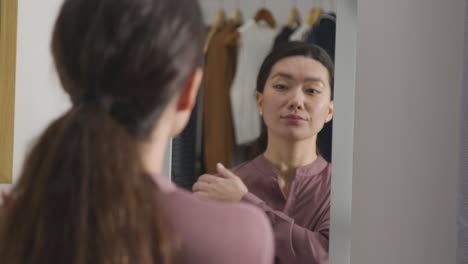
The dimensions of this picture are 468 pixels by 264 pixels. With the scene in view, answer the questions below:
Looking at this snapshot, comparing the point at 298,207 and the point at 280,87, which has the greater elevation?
the point at 280,87

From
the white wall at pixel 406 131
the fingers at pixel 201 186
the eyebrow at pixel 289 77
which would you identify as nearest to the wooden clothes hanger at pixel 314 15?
the eyebrow at pixel 289 77

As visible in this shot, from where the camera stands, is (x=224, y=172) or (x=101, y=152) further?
(x=224, y=172)

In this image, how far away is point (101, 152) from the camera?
0.69 meters

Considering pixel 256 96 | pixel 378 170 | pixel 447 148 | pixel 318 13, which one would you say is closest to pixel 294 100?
pixel 256 96

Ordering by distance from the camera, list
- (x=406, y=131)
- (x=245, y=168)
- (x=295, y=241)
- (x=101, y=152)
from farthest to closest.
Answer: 1. (x=406, y=131)
2. (x=245, y=168)
3. (x=295, y=241)
4. (x=101, y=152)

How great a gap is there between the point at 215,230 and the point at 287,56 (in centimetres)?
99

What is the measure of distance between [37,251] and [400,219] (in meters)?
1.31

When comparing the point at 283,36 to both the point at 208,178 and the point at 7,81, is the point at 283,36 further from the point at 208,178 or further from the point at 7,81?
the point at 7,81

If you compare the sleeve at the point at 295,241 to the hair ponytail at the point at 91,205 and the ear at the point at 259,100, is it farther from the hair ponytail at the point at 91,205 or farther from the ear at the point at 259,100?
the hair ponytail at the point at 91,205

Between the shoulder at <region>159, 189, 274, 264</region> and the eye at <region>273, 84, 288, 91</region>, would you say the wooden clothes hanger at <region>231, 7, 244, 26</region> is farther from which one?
the shoulder at <region>159, 189, 274, 264</region>

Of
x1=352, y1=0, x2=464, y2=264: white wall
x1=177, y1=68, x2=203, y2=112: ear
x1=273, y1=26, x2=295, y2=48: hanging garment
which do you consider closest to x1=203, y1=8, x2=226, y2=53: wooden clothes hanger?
x1=273, y1=26, x2=295, y2=48: hanging garment

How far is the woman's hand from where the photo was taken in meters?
1.63

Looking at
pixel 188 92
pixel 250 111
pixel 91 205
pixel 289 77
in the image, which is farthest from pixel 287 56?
pixel 91 205

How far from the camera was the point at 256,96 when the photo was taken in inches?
65.8
